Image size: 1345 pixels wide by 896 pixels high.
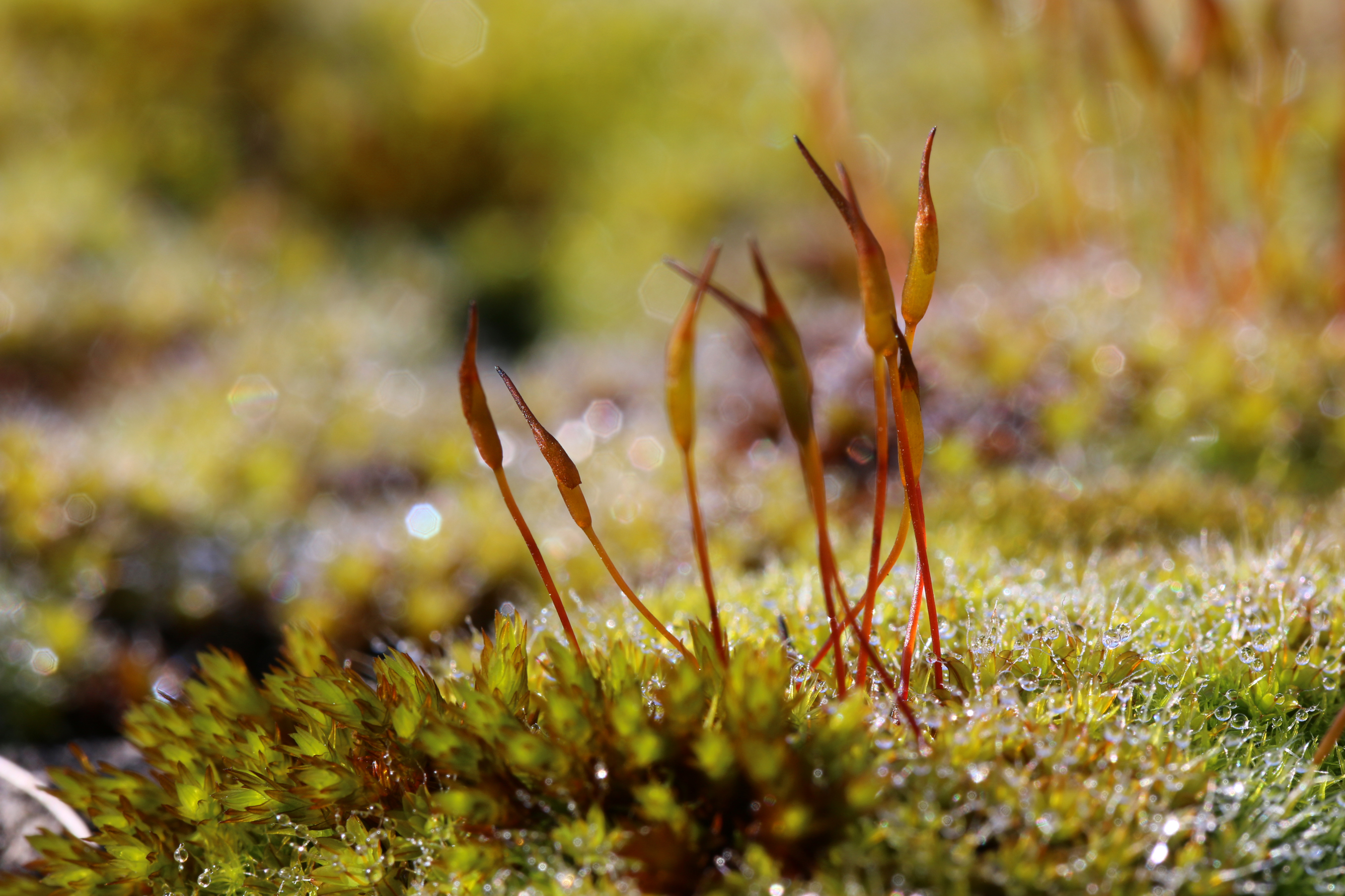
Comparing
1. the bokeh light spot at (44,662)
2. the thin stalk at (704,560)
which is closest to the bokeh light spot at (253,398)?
the bokeh light spot at (44,662)

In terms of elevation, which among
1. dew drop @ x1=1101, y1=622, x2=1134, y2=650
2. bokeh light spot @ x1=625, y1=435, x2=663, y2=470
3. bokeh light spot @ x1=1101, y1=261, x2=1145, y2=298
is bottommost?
dew drop @ x1=1101, y1=622, x2=1134, y2=650

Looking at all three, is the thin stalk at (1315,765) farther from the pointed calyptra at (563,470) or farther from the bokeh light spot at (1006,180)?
the bokeh light spot at (1006,180)

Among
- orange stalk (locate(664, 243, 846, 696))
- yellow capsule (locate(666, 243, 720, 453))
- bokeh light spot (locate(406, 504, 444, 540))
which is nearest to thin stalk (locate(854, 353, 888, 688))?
orange stalk (locate(664, 243, 846, 696))

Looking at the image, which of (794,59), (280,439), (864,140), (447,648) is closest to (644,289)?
(864,140)

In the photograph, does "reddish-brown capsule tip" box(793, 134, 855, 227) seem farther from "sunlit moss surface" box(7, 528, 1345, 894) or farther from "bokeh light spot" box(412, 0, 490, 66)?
"bokeh light spot" box(412, 0, 490, 66)

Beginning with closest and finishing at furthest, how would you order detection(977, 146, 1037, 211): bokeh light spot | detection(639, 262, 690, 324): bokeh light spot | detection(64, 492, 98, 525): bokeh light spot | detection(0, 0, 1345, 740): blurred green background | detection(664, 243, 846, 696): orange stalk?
detection(664, 243, 846, 696): orange stalk < detection(0, 0, 1345, 740): blurred green background < detection(64, 492, 98, 525): bokeh light spot < detection(977, 146, 1037, 211): bokeh light spot < detection(639, 262, 690, 324): bokeh light spot

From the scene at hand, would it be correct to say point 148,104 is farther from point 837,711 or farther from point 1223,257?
point 837,711

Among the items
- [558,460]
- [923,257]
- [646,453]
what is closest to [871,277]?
[923,257]
